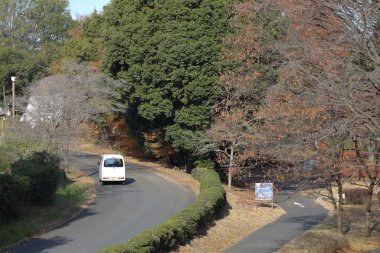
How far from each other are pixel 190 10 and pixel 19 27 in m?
47.5

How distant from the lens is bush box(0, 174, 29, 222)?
19.5 meters

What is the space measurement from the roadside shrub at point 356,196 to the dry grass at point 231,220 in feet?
20.7

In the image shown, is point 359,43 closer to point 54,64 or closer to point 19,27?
point 54,64

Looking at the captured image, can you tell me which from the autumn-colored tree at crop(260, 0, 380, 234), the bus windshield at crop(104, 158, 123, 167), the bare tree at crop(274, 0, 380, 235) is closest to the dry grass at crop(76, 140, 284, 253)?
the bus windshield at crop(104, 158, 123, 167)

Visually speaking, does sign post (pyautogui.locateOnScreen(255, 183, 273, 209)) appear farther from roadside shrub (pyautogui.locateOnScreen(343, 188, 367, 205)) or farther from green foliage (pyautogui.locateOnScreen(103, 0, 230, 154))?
roadside shrub (pyautogui.locateOnScreen(343, 188, 367, 205))

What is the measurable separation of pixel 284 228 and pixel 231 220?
2.43m

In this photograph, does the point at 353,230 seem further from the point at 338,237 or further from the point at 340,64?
the point at 340,64

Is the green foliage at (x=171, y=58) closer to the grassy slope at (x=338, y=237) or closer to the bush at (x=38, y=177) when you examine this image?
the grassy slope at (x=338, y=237)

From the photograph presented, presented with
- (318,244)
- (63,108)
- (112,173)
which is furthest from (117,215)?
(63,108)

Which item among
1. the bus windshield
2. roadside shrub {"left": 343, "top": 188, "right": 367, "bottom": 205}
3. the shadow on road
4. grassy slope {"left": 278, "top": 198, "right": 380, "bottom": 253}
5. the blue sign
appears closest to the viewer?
the shadow on road

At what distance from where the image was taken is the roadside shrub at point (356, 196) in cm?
3594

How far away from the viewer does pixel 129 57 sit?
125 feet

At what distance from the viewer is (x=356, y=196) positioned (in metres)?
36.3

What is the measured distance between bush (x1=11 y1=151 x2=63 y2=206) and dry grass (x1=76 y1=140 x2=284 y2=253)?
22.6ft
